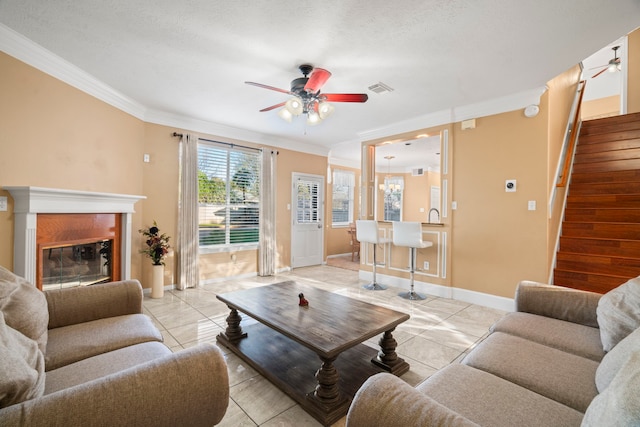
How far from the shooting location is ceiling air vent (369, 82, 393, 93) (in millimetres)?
3396

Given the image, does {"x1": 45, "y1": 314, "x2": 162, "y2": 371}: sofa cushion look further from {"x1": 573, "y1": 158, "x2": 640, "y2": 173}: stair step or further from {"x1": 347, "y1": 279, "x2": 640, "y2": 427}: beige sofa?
{"x1": 573, "y1": 158, "x2": 640, "y2": 173}: stair step

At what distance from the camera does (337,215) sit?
829 centimetres

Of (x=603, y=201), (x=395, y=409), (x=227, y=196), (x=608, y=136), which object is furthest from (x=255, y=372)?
(x=608, y=136)

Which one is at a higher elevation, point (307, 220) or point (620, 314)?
point (307, 220)

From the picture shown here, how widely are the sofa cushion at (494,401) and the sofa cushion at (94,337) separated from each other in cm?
171

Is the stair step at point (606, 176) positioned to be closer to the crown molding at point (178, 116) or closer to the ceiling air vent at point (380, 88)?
the crown molding at point (178, 116)

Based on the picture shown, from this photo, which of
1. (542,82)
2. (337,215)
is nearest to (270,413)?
(542,82)

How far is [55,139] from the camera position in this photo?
294 cm

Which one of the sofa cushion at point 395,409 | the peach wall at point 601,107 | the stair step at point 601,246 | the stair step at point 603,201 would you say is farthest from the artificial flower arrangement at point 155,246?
the peach wall at point 601,107

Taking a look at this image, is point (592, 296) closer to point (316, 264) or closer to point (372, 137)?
point (372, 137)

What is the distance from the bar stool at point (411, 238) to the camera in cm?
420

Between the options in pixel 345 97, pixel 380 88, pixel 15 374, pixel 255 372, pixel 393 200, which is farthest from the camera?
pixel 393 200

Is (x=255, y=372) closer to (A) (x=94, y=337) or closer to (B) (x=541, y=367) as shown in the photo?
(A) (x=94, y=337)

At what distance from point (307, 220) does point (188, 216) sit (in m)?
2.63
